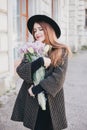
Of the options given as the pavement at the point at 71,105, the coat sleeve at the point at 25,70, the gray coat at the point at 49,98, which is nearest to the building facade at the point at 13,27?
the pavement at the point at 71,105

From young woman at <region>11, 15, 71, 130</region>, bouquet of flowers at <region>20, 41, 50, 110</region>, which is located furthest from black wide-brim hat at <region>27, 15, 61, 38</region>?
bouquet of flowers at <region>20, 41, 50, 110</region>

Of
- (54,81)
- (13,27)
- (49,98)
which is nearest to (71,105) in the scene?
(13,27)

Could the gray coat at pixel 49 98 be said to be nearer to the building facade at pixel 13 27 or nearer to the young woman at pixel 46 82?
the young woman at pixel 46 82

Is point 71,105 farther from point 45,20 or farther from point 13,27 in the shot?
point 45,20

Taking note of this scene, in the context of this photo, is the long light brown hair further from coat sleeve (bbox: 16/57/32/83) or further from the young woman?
coat sleeve (bbox: 16/57/32/83)

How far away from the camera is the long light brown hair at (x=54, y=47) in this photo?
3.62 metres

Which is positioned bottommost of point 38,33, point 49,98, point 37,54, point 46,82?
point 49,98

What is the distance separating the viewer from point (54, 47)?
3.67 meters

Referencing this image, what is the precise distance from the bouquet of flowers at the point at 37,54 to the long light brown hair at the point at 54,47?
71 millimetres

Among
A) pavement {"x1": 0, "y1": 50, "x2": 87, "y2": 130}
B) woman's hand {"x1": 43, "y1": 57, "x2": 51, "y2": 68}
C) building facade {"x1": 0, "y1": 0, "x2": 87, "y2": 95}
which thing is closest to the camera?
woman's hand {"x1": 43, "y1": 57, "x2": 51, "y2": 68}

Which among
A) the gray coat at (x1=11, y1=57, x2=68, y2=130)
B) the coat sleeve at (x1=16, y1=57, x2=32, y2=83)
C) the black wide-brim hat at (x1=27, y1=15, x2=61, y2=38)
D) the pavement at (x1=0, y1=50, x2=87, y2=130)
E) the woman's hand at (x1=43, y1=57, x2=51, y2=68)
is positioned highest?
the black wide-brim hat at (x1=27, y1=15, x2=61, y2=38)

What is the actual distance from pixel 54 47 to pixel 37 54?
178mm

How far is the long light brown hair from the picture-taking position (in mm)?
3620

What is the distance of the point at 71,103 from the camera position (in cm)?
725
